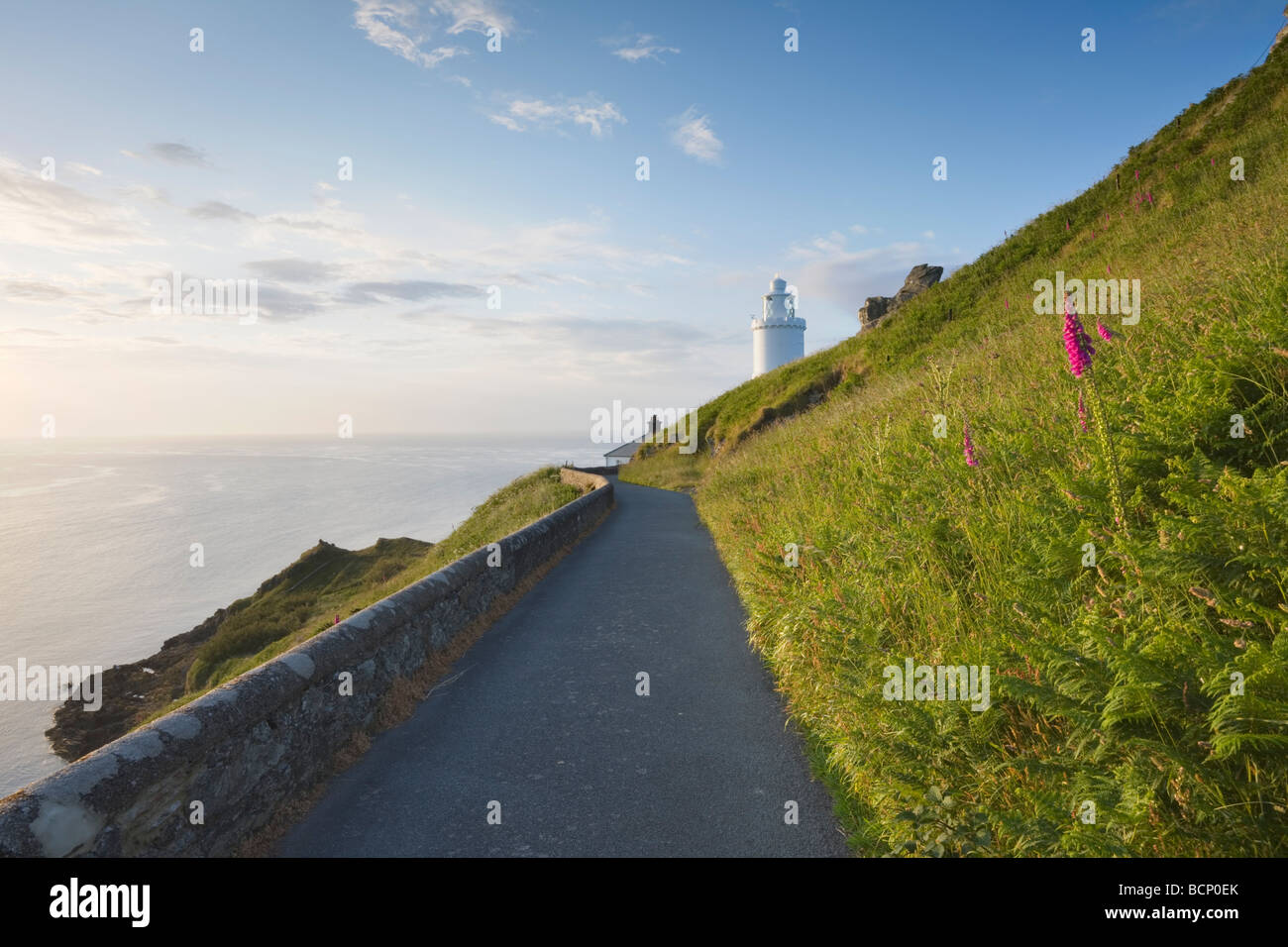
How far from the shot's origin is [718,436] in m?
34.3

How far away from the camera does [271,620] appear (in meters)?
25.2

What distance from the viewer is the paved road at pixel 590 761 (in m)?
3.39

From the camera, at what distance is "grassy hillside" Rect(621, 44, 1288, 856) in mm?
2365

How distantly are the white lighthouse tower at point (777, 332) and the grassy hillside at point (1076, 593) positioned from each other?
1915 inches

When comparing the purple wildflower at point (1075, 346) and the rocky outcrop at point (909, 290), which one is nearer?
the purple wildflower at point (1075, 346)

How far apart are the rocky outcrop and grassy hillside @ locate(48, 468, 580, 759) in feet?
65.4

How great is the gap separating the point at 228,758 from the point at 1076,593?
15.6 feet

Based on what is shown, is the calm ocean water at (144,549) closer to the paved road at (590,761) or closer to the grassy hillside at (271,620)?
the grassy hillside at (271,620)

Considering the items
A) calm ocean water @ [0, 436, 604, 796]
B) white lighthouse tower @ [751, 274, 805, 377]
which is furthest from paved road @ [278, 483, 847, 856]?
white lighthouse tower @ [751, 274, 805, 377]

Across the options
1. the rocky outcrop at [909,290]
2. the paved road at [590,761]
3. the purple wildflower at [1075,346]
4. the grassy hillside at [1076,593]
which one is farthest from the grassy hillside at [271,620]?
the rocky outcrop at [909,290]

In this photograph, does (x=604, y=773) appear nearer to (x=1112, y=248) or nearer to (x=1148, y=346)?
(x=1148, y=346)

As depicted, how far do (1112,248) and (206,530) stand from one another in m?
79.5

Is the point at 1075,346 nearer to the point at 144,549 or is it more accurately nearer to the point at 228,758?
the point at 228,758
